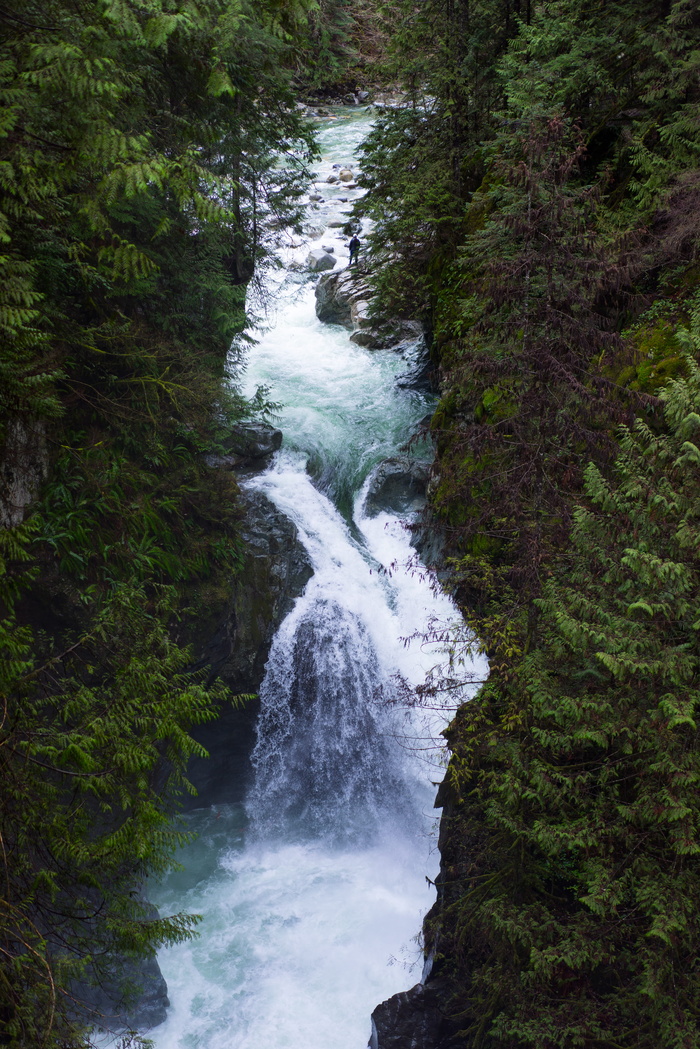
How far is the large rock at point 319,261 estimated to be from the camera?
2259cm

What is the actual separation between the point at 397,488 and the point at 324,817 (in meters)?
6.56

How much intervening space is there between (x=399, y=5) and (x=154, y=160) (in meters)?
11.0

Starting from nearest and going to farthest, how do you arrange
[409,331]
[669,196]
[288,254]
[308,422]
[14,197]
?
[14,197]
[669,196]
[308,422]
[409,331]
[288,254]

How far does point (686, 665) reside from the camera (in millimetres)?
4777

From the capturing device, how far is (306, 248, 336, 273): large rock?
890 inches

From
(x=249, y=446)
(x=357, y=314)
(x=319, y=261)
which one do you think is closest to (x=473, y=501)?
(x=249, y=446)

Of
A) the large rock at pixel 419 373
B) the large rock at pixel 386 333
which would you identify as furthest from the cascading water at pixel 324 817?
the large rock at pixel 386 333

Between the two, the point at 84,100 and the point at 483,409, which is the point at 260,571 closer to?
the point at 483,409

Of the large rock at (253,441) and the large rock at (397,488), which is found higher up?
the large rock at (253,441)

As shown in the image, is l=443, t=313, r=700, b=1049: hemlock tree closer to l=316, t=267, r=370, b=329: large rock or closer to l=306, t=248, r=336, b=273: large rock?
l=316, t=267, r=370, b=329: large rock

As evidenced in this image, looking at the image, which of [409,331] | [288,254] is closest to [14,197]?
[409,331]

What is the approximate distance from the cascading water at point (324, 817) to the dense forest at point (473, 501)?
204cm

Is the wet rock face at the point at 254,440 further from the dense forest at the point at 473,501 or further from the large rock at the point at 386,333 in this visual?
the large rock at the point at 386,333

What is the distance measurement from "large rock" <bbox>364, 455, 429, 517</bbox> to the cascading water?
0.84 ft
